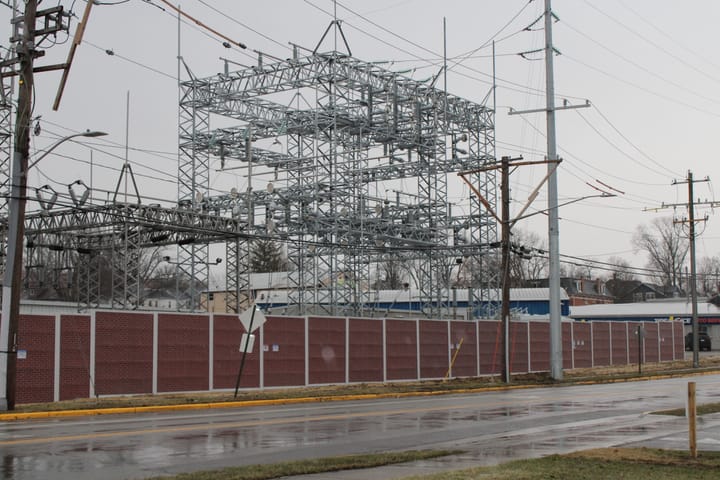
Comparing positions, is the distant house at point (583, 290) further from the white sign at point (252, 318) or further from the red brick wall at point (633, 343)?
the white sign at point (252, 318)

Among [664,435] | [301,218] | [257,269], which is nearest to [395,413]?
[664,435]

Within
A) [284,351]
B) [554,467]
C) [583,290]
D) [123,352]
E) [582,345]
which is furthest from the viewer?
[583,290]

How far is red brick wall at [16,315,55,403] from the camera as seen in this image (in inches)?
1005

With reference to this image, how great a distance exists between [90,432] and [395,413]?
26.1ft

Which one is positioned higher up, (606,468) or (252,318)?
(252,318)

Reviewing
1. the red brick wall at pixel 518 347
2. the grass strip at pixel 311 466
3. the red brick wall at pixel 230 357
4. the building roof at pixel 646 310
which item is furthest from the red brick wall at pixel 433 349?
the building roof at pixel 646 310

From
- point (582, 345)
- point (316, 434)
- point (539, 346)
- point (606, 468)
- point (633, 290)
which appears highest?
point (633, 290)

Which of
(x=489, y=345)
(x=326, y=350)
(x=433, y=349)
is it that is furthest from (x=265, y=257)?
(x=326, y=350)

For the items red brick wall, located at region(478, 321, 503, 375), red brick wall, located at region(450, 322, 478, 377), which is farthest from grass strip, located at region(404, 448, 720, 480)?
red brick wall, located at region(478, 321, 503, 375)

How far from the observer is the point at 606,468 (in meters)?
11.8

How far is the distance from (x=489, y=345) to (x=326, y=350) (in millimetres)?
12721

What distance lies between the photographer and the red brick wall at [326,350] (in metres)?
35.4

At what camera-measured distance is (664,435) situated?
54.9ft

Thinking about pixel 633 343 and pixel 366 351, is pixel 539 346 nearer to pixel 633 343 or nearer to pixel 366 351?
pixel 633 343
